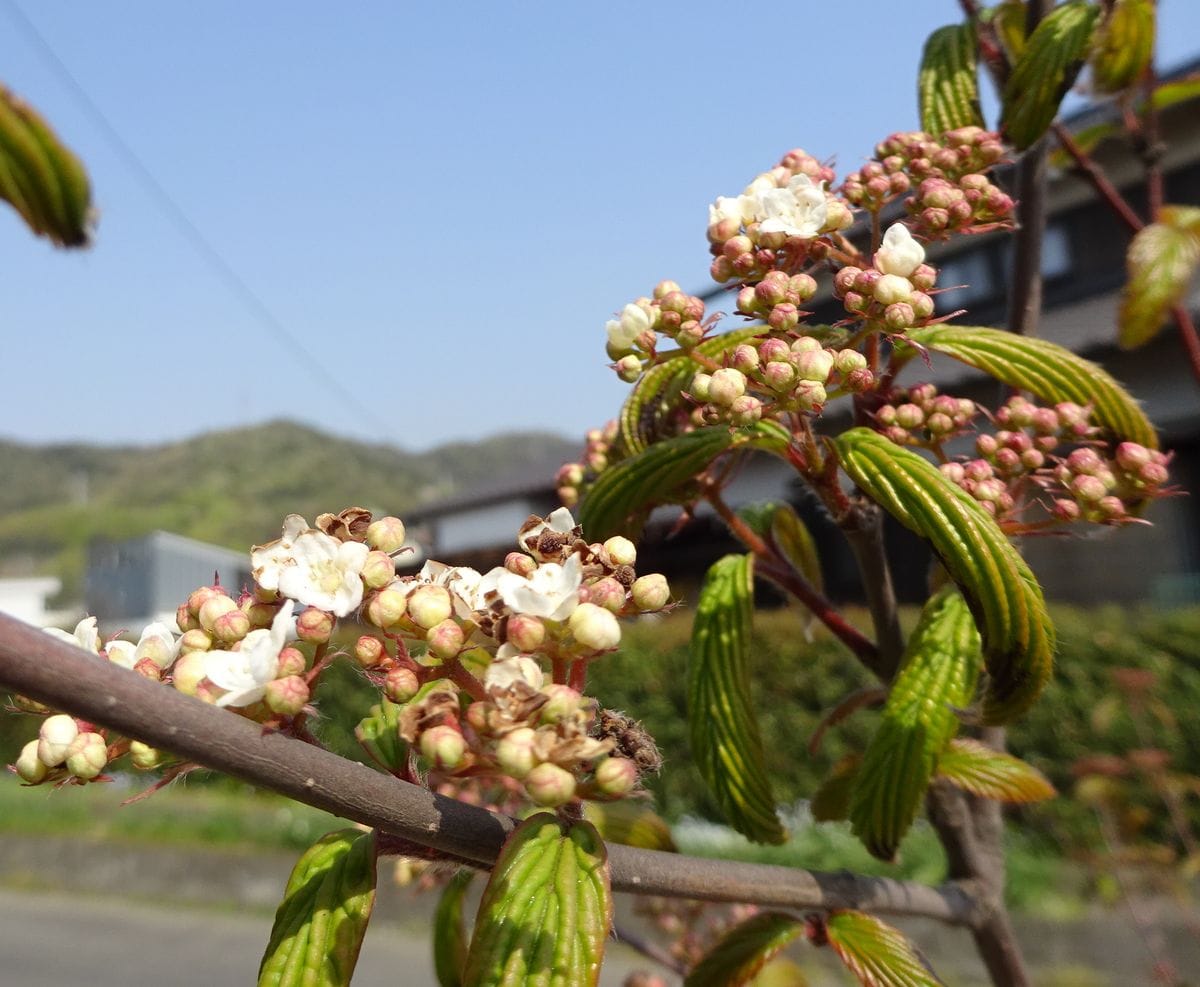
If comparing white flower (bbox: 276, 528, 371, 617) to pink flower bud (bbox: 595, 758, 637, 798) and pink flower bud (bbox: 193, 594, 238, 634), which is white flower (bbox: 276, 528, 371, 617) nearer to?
pink flower bud (bbox: 193, 594, 238, 634)

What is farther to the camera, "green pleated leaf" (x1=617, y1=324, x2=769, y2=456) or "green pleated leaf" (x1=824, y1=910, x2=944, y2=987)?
"green pleated leaf" (x1=617, y1=324, x2=769, y2=456)

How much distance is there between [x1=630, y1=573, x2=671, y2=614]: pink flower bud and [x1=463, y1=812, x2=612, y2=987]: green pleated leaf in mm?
180

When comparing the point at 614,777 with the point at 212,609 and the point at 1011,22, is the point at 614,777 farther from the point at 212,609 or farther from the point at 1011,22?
the point at 1011,22

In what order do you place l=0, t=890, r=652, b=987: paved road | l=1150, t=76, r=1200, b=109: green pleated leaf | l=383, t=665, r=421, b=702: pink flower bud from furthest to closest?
1. l=0, t=890, r=652, b=987: paved road
2. l=1150, t=76, r=1200, b=109: green pleated leaf
3. l=383, t=665, r=421, b=702: pink flower bud

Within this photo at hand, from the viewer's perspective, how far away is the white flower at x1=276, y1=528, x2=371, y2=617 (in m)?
0.70

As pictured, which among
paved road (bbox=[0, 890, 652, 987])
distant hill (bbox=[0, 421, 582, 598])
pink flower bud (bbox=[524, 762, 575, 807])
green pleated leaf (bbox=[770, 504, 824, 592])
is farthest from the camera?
distant hill (bbox=[0, 421, 582, 598])

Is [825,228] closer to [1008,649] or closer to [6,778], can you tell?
[1008,649]

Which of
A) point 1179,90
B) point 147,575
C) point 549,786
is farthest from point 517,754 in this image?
point 147,575

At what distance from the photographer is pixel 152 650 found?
0.72m

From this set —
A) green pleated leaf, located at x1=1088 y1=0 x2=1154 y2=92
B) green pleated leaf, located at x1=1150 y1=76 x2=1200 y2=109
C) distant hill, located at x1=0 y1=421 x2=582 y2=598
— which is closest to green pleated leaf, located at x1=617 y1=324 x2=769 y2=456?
green pleated leaf, located at x1=1088 y1=0 x2=1154 y2=92

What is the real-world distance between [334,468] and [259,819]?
7033 centimetres

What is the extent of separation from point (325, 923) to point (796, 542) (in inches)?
30.3

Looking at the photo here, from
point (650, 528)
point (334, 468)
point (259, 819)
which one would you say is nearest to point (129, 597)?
point (259, 819)

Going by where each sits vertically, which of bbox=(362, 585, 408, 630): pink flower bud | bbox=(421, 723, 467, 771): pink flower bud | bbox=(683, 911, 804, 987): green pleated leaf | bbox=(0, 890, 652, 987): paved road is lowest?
bbox=(0, 890, 652, 987): paved road
